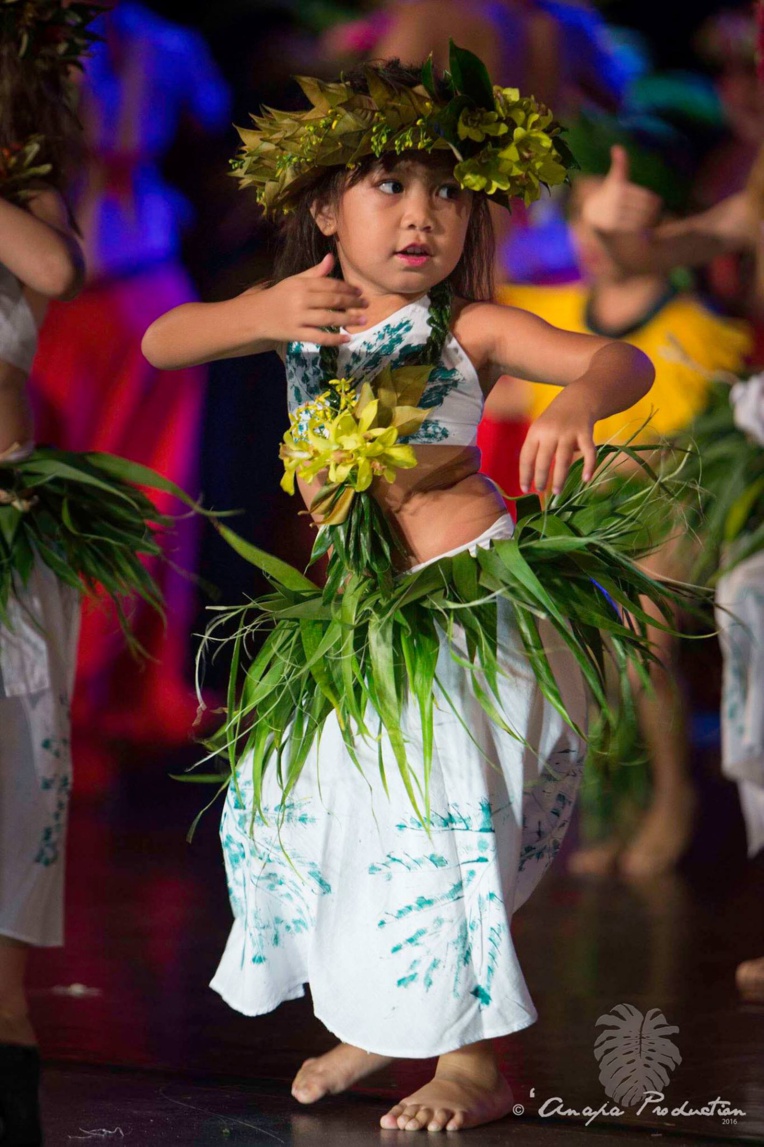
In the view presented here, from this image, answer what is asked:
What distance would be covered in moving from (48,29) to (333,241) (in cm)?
76

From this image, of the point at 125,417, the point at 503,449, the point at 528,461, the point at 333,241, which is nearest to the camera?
the point at 528,461

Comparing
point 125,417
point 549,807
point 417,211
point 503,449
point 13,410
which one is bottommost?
point 549,807

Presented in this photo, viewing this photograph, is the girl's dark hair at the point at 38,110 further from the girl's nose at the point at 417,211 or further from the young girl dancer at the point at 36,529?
the girl's nose at the point at 417,211

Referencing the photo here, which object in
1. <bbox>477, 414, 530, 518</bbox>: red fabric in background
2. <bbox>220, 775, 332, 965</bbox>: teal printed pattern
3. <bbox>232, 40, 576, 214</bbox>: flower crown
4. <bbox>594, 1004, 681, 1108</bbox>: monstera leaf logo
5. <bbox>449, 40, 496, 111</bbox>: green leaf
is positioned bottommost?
<bbox>594, 1004, 681, 1108</bbox>: monstera leaf logo

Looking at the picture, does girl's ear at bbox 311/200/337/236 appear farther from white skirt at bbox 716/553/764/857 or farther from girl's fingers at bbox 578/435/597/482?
white skirt at bbox 716/553/764/857

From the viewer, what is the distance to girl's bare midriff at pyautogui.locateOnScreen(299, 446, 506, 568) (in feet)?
→ 6.41

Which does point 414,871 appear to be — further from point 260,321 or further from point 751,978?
point 751,978

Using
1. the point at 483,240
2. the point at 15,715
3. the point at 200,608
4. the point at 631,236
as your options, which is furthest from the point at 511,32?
the point at 15,715

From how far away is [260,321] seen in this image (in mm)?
1812

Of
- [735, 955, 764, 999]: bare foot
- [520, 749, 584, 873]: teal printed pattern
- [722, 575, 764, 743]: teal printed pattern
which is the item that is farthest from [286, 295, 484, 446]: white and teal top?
[722, 575, 764, 743]: teal printed pattern

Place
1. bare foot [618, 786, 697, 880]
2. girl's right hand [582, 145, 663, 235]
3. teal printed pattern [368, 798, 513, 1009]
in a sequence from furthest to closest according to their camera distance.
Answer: bare foot [618, 786, 697, 880] → girl's right hand [582, 145, 663, 235] → teal printed pattern [368, 798, 513, 1009]

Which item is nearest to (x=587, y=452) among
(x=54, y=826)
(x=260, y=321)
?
(x=260, y=321)

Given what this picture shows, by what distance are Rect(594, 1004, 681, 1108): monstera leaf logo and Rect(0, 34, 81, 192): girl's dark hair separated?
1589 millimetres

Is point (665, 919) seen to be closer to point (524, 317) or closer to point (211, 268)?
point (524, 317)
